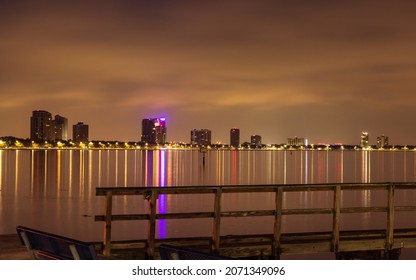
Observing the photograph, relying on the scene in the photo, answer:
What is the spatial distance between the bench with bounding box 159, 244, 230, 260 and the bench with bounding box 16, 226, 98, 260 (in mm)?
893

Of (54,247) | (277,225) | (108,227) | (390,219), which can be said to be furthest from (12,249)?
(390,219)

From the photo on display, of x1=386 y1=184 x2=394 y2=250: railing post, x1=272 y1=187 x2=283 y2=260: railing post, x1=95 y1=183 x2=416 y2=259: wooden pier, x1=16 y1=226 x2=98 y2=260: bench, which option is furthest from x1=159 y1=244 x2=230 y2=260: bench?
x1=386 y1=184 x2=394 y2=250: railing post

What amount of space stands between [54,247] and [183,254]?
2008 mm

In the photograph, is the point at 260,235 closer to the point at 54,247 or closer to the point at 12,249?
the point at 12,249

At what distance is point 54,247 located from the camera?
26.5 feet

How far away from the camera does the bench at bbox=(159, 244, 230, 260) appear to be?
7.01 meters

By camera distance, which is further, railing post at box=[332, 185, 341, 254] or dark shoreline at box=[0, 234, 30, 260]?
railing post at box=[332, 185, 341, 254]

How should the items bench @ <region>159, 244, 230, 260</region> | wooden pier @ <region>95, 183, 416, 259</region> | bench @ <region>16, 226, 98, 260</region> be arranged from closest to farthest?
bench @ <region>159, 244, 230, 260</region> < bench @ <region>16, 226, 98, 260</region> < wooden pier @ <region>95, 183, 416, 259</region>

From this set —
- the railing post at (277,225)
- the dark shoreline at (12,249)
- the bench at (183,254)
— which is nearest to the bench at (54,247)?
the bench at (183,254)

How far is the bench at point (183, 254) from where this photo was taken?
7.01 meters

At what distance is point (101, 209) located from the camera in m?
38.3

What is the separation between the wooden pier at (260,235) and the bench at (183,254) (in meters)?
4.16

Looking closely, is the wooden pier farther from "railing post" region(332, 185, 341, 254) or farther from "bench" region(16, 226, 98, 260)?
"bench" region(16, 226, 98, 260)
